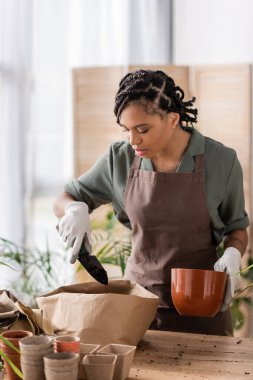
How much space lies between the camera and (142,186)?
2.69m

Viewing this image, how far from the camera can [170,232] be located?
2639mm

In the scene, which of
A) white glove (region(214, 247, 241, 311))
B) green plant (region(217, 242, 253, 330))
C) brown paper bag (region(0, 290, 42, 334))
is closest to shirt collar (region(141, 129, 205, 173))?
white glove (region(214, 247, 241, 311))

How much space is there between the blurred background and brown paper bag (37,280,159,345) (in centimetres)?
183

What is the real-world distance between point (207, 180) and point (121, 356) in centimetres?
94

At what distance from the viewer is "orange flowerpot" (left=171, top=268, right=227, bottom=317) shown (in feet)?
7.26

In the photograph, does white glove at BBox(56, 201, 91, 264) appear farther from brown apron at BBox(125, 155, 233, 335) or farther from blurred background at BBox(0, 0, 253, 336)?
blurred background at BBox(0, 0, 253, 336)

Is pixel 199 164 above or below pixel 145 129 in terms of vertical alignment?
below

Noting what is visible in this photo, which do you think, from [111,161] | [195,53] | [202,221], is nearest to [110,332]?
[202,221]

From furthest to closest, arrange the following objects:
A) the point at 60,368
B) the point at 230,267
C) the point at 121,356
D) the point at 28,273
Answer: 1. the point at 28,273
2. the point at 230,267
3. the point at 121,356
4. the point at 60,368

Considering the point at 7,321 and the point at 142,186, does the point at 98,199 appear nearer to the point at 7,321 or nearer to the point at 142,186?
the point at 142,186

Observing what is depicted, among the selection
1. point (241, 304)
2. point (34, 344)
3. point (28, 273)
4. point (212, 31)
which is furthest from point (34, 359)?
point (212, 31)

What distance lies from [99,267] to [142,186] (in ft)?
1.53

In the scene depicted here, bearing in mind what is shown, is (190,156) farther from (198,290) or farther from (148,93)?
(198,290)

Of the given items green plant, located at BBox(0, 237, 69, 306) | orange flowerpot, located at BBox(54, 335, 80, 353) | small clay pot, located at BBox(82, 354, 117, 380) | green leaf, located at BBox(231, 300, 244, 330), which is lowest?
green leaf, located at BBox(231, 300, 244, 330)
